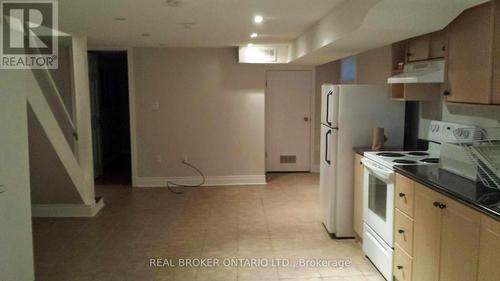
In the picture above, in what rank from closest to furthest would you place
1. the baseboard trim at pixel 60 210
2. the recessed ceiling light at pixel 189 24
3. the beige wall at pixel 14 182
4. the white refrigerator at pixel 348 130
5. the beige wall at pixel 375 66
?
the beige wall at pixel 14 182
the recessed ceiling light at pixel 189 24
the white refrigerator at pixel 348 130
the beige wall at pixel 375 66
the baseboard trim at pixel 60 210

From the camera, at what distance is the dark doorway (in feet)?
22.5

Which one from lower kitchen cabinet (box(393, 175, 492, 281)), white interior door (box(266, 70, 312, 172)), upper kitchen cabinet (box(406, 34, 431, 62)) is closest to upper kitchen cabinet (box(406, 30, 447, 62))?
upper kitchen cabinet (box(406, 34, 431, 62))

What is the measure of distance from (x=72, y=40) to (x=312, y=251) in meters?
3.60

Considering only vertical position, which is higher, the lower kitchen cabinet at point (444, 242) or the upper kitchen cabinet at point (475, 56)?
the upper kitchen cabinet at point (475, 56)

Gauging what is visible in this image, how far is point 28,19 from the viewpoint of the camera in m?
3.30

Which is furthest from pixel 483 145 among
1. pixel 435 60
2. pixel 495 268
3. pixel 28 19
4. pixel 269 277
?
pixel 28 19

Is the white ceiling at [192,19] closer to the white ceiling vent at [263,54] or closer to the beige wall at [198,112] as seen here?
the white ceiling vent at [263,54]

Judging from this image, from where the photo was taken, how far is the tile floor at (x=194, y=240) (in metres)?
3.32

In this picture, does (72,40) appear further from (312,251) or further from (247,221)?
(312,251)

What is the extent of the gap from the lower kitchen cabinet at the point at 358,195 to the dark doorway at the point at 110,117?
4.02 meters

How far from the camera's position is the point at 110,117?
322 inches

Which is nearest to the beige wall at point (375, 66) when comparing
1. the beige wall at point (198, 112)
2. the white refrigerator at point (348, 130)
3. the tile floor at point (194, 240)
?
the white refrigerator at point (348, 130)

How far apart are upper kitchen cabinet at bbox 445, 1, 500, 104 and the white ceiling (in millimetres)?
938

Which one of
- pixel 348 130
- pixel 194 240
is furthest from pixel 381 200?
pixel 194 240
